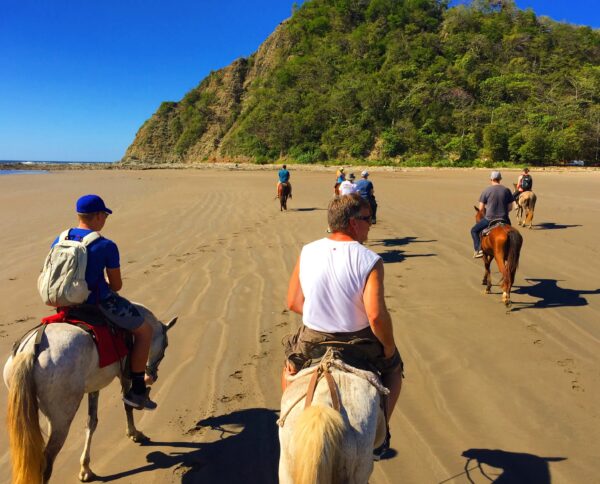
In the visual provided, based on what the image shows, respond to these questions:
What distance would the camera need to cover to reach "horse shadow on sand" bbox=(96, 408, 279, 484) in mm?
3219

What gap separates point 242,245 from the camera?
10.7 metres

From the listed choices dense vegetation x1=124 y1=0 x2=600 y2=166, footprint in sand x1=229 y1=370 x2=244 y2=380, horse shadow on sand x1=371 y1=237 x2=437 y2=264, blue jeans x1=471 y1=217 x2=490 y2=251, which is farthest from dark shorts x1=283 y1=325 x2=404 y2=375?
dense vegetation x1=124 y1=0 x2=600 y2=166

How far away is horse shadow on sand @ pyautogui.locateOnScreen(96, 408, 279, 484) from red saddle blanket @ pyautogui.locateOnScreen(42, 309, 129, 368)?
0.90 m

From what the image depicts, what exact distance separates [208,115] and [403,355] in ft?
326

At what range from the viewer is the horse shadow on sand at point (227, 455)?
3219 millimetres

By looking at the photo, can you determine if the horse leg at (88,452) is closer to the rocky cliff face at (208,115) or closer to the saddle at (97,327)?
the saddle at (97,327)

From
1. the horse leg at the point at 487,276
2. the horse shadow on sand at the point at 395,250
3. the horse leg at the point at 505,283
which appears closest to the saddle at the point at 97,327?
the horse leg at the point at 505,283

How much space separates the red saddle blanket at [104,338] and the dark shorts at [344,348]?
58.8 inches

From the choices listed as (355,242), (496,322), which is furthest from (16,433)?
(496,322)

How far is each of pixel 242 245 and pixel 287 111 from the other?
6254 centimetres

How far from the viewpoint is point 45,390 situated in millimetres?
2756

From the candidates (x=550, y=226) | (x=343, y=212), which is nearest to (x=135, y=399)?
(x=343, y=212)

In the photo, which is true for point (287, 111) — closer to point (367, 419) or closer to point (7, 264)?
point (7, 264)

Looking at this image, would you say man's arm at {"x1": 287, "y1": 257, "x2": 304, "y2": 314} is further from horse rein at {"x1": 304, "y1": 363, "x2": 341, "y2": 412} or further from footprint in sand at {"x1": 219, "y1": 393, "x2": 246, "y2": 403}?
footprint in sand at {"x1": 219, "y1": 393, "x2": 246, "y2": 403}
